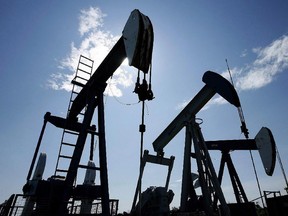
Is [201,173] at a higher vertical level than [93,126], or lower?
lower

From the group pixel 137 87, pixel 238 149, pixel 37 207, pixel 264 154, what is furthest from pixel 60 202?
pixel 238 149

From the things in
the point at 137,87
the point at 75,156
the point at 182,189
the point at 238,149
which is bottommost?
the point at 182,189

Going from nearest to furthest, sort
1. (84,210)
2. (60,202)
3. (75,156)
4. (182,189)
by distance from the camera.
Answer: (60,202) < (75,156) < (182,189) < (84,210)

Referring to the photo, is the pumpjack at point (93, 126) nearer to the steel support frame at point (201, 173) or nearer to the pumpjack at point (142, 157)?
the pumpjack at point (142, 157)

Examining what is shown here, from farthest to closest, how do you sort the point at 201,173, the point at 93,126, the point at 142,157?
the point at 93,126, the point at 201,173, the point at 142,157

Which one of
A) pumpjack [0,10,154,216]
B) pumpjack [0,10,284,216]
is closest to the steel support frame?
pumpjack [0,10,284,216]

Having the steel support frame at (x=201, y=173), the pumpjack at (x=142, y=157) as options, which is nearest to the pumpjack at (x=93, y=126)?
the pumpjack at (x=142, y=157)

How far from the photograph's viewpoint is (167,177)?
37.1 ft

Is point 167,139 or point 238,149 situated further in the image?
point 238,149

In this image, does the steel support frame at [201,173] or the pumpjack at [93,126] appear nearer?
the pumpjack at [93,126]

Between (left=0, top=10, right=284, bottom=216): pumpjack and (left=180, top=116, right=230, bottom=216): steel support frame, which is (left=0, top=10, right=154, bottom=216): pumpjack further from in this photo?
(left=180, top=116, right=230, bottom=216): steel support frame

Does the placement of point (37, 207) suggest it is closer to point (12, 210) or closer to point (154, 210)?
point (12, 210)

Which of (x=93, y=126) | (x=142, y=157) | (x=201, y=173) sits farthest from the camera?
(x=93, y=126)

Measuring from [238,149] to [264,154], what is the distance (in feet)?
8.25
